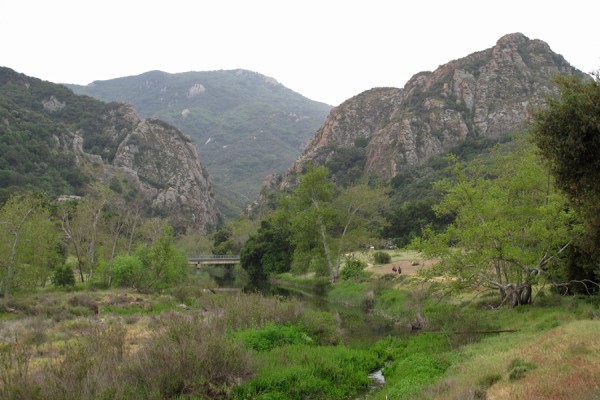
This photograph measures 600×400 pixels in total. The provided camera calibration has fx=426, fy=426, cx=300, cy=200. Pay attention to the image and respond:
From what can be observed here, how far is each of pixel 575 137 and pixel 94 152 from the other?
169808 mm

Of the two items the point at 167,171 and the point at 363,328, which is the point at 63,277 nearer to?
the point at 363,328

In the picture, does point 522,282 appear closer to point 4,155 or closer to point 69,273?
point 69,273

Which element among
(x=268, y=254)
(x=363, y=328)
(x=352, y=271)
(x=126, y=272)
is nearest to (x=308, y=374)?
(x=363, y=328)

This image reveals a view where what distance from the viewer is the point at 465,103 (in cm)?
15750

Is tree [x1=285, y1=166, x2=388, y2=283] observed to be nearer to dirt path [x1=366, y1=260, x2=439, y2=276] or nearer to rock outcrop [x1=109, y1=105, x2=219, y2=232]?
dirt path [x1=366, y1=260, x2=439, y2=276]

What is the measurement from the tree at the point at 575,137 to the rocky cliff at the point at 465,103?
135m

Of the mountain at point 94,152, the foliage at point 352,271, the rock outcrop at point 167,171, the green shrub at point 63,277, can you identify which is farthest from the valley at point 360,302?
the rock outcrop at point 167,171

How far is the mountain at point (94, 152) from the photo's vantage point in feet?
399

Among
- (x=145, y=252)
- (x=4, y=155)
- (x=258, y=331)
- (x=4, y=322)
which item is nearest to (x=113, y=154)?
(x=4, y=155)

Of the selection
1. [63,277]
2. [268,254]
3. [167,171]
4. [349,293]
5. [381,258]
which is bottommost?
[268,254]

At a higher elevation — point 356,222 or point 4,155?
point 4,155

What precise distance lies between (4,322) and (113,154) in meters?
149

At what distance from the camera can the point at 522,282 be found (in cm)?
2422

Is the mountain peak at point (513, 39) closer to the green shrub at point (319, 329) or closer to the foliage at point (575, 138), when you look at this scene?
the green shrub at point (319, 329)
